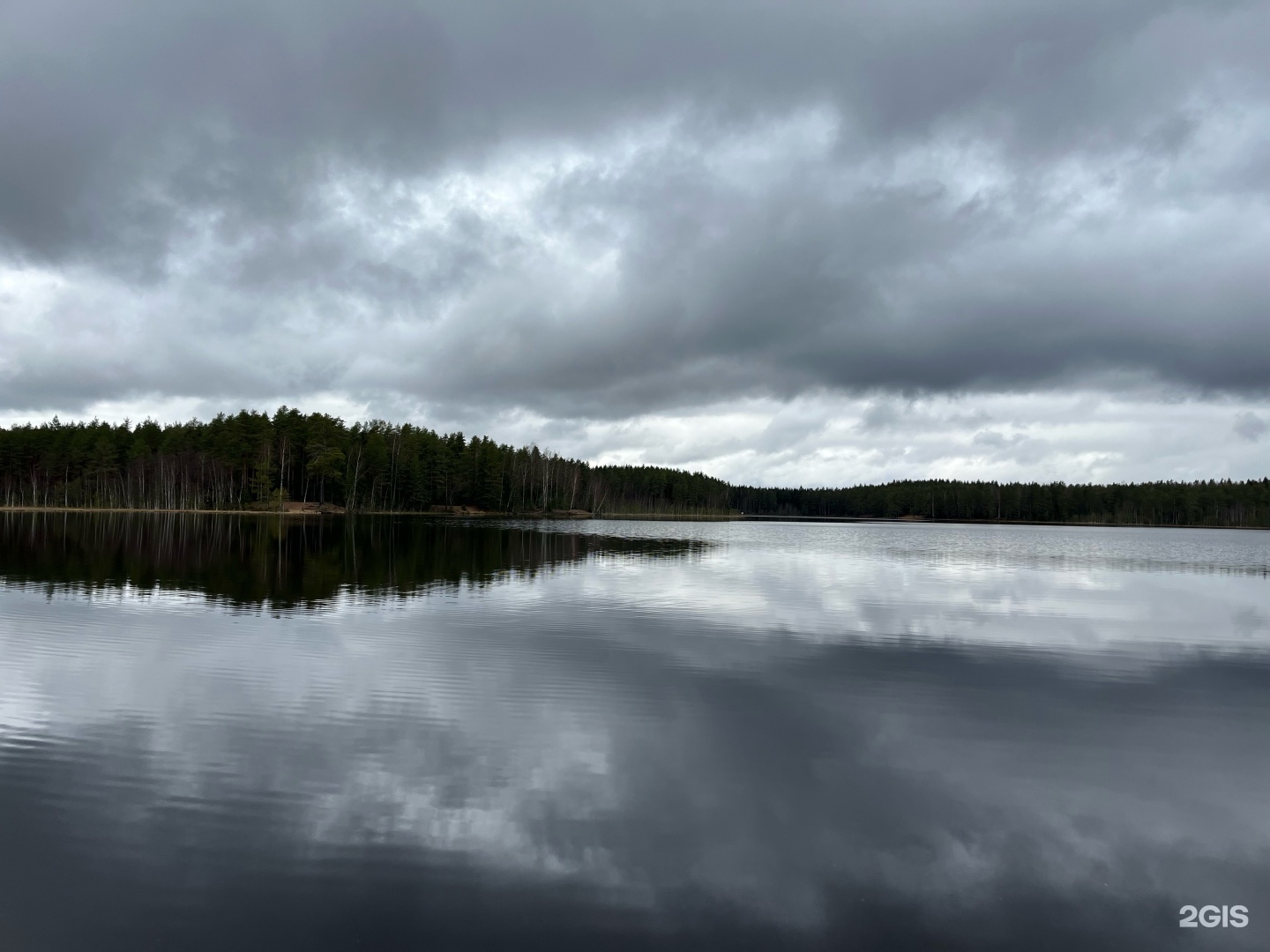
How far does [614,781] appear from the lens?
888 cm

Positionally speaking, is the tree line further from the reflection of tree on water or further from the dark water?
the dark water

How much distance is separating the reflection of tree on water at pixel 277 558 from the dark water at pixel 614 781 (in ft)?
16.3

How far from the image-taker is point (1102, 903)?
658cm

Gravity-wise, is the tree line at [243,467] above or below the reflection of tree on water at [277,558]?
Answer: above

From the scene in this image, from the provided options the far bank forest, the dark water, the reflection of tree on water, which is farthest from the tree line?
the dark water

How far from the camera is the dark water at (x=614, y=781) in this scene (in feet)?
20.2

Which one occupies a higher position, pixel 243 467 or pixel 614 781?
pixel 243 467

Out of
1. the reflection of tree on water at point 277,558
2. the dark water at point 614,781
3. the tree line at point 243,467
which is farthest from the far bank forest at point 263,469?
the dark water at point 614,781

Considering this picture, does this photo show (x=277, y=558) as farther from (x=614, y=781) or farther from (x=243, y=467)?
(x=243, y=467)

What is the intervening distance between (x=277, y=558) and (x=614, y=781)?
3249 centimetres

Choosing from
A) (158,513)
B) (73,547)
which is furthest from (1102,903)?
(158,513)

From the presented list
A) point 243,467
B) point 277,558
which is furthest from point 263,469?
point 277,558

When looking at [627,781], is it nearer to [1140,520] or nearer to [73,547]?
[73,547]

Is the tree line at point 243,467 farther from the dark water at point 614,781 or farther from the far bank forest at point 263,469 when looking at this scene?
the dark water at point 614,781
